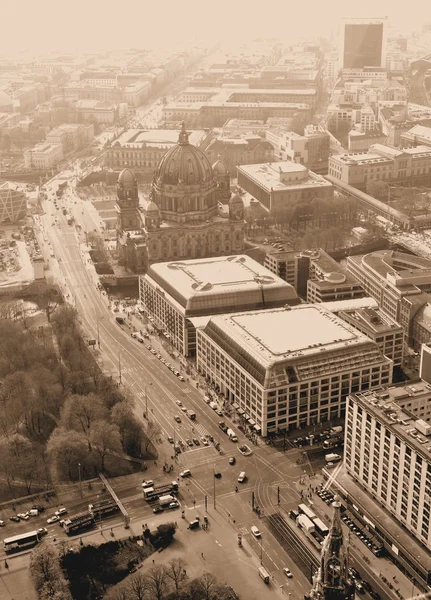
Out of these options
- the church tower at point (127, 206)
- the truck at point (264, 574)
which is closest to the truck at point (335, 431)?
the truck at point (264, 574)

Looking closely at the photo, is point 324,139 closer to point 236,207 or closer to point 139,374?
point 236,207

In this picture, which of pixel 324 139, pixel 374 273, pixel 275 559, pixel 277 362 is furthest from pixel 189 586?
pixel 324 139

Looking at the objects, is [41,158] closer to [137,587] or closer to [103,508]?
[103,508]

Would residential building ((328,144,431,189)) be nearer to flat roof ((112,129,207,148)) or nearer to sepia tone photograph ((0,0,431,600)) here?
sepia tone photograph ((0,0,431,600))

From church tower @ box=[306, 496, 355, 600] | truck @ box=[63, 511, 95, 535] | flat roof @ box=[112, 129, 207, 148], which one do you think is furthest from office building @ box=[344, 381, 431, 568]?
flat roof @ box=[112, 129, 207, 148]

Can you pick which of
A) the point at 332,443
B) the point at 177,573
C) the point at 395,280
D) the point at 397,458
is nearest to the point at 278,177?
the point at 395,280

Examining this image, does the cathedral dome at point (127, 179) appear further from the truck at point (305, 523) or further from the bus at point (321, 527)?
the bus at point (321, 527)
